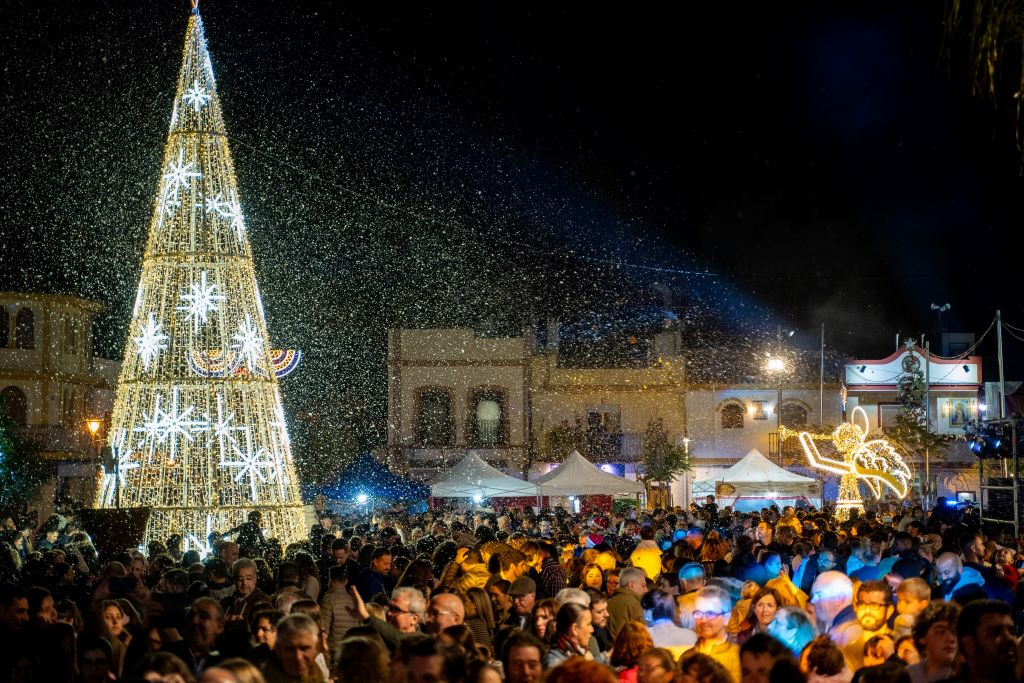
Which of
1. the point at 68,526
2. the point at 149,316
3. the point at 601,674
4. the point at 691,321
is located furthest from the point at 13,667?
the point at 691,321

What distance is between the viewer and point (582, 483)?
29.2 meters

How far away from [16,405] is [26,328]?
289 cm

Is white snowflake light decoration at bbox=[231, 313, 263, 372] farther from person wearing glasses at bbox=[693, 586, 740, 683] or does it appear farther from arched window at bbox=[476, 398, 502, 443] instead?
arched window at bbox=[476, 398, 502, 443]

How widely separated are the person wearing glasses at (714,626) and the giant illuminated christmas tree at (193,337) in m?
11.3

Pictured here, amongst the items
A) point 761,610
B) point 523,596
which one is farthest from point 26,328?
point 761,610

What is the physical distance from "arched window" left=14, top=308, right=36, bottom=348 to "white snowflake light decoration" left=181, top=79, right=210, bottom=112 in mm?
33105

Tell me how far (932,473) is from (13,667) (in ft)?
148

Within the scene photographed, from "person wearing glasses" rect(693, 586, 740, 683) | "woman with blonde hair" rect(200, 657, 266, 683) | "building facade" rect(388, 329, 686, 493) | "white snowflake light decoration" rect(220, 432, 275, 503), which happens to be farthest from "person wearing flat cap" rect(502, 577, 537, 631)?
"building facade" rect(388, 329, 686, 493)

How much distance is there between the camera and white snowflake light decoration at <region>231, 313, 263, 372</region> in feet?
58.1

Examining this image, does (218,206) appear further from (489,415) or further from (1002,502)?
(489,415)

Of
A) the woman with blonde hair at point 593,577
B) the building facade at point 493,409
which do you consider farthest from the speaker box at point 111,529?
the building facade at point 493,409

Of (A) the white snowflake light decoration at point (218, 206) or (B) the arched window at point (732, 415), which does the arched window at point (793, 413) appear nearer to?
(B) the arched window at point (732, 415)

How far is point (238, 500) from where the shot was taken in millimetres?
18562

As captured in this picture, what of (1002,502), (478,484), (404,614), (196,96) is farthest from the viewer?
(478,484)
